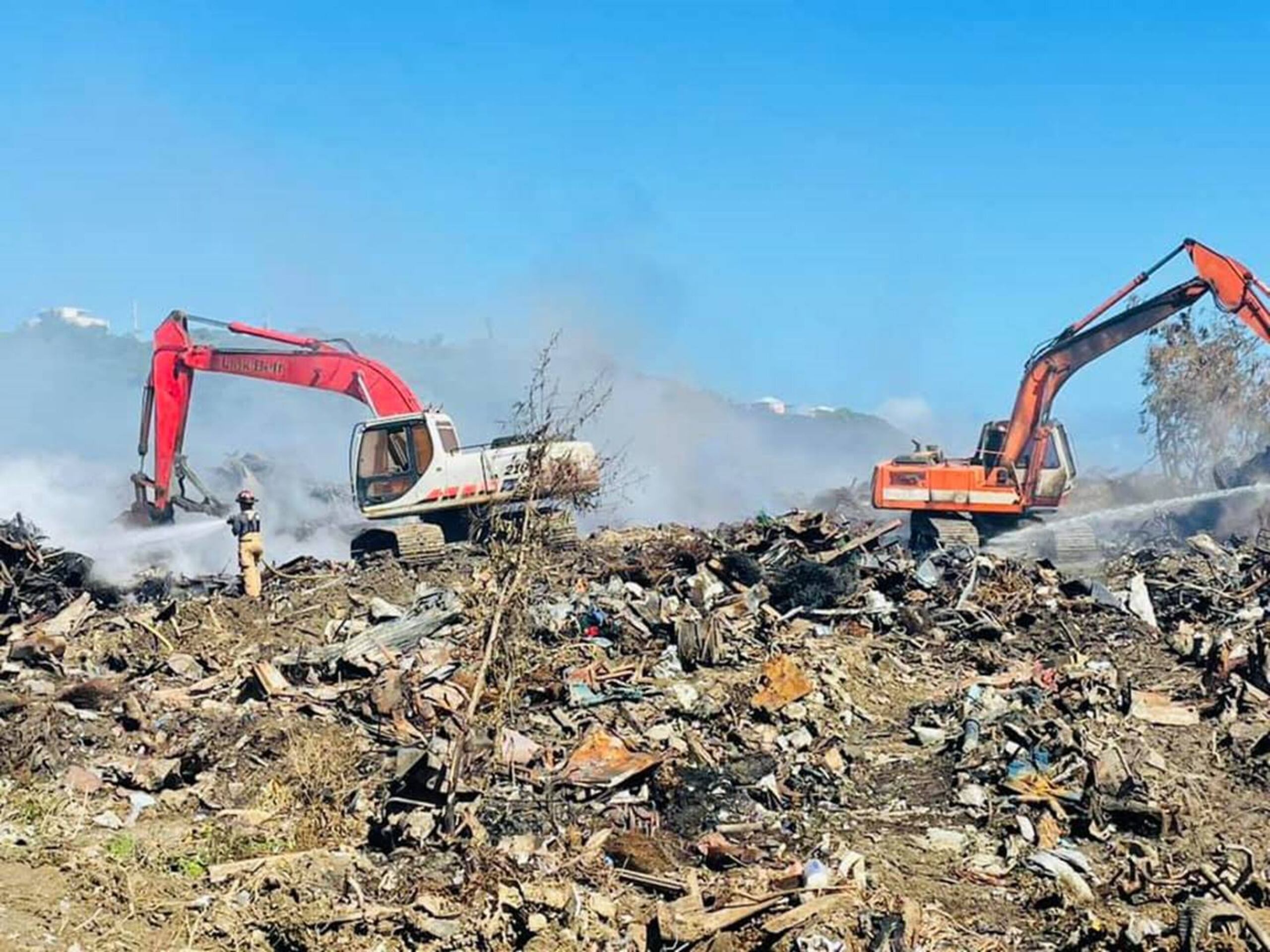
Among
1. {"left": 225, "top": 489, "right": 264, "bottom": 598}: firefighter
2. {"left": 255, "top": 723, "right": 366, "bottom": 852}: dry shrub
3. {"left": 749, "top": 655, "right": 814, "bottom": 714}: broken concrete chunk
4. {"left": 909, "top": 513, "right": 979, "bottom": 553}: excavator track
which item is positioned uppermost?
{"left": 909, "top": 513, "right": 979, "bottom": 553}: excavator track

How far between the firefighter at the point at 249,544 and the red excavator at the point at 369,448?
7.23 feet

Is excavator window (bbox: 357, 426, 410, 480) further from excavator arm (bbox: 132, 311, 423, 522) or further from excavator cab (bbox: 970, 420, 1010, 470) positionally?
excavator cab (bbox: 970, 420, 1010, 470)

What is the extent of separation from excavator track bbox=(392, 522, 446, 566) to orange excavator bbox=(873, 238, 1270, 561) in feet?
22.7

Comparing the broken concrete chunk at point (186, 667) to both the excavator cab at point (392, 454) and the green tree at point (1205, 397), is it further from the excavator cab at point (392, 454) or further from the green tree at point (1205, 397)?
the green tree at point (1205, 397)

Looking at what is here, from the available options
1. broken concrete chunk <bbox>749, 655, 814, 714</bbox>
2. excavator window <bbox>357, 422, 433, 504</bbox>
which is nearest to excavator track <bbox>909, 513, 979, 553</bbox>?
excavator window <bbox>357, 422, 433, 504</bbox>

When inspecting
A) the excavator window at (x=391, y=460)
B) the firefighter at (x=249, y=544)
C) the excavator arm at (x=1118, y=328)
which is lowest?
the firefighter at (x=249, y=544)

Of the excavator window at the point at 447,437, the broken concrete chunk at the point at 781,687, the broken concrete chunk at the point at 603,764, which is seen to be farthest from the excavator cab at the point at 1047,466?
the broken concrete chunk at the point at 603,764

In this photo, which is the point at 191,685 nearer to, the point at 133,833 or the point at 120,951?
the point at 133,833

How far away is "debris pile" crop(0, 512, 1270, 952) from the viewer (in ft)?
19.4

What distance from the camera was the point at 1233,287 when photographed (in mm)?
17562

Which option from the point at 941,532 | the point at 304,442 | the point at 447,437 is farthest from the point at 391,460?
the point at 304,442

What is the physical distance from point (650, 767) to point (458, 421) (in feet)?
126

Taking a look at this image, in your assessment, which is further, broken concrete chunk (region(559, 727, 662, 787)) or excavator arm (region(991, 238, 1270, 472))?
excavator arm (region(991, 238, 1270, 472))

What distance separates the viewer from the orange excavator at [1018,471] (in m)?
18.7
